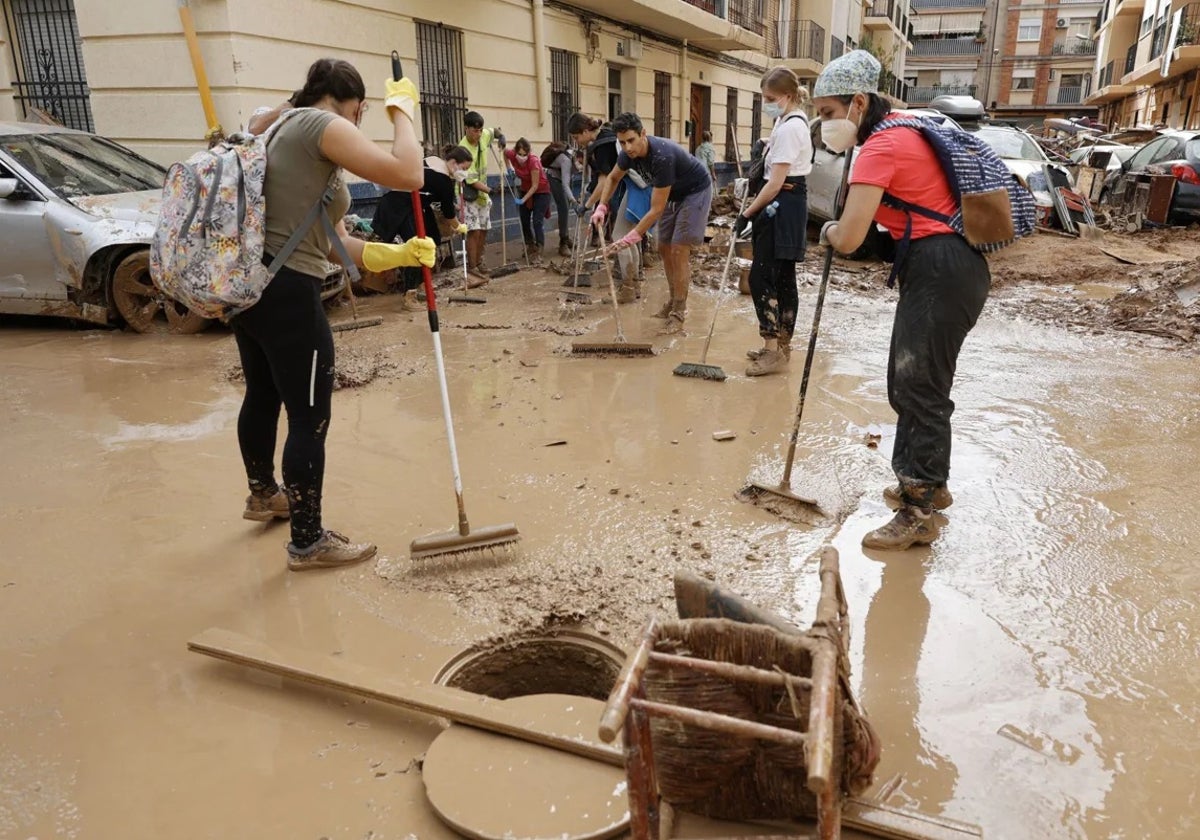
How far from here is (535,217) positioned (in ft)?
36.6

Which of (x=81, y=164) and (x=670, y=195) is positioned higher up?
(x=81, y=164)

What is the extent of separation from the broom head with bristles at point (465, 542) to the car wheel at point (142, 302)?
4647 mm

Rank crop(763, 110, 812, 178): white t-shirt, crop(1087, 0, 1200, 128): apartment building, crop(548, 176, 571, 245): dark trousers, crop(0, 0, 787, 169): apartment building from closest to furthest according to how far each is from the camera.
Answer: crop(763, 110, 812, 178): white t-shirt → crop(0, 0, 787, 169): apartment building → crop(548, 176, 571, 245): dark trousers → crop(1087, 0, 1200, 128): apartment building

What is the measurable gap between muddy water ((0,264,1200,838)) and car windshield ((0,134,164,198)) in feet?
7.11

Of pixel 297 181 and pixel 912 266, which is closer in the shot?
pixel 297 181

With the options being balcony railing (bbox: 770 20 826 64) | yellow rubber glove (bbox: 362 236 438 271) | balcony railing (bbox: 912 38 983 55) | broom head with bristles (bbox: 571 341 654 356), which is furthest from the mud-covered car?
balcony railing (bbox: 912 38 983 55)

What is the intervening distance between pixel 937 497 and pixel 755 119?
70.5 ft

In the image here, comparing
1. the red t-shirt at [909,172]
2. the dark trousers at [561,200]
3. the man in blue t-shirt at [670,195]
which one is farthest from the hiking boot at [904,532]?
the dark trousers at [561,200]

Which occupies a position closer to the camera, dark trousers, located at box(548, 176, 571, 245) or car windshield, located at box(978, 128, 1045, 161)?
dark trousers, located at box(548, 176, 571, 245)

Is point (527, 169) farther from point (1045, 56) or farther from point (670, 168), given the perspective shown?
point (1045, 56)

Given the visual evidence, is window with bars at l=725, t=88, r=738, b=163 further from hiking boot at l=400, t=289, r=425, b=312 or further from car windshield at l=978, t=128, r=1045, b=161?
hiking boot at l=400, t=289, r=425, b=312

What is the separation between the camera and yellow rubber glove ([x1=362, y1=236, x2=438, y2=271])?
298 centimetres

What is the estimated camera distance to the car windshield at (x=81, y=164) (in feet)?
21.9

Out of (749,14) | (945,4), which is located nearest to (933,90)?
(945,4)
